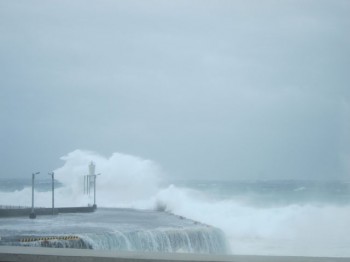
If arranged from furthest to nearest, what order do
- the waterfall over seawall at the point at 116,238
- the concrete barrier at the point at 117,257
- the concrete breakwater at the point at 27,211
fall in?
the concrete breakwater at the point at 27,211
the waterfall over seawall at the point at 116,238
the concrete barrier at the point at 117,257

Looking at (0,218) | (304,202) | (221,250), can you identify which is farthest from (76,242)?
(304,202)

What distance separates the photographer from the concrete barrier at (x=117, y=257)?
309 cm

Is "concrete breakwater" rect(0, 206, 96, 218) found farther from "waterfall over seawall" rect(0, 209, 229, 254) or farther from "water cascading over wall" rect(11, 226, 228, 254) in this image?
"water cascading over wall" rect(11, 226, 228, 254)

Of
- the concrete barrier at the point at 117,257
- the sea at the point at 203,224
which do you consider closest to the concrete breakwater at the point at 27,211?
the sea at the point at 203,224

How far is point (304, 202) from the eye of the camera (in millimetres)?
63125

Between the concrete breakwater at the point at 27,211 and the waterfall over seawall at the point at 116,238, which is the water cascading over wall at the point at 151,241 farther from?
the concrete breakwater at the point at 27,211

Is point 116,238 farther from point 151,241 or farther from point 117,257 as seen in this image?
point 117,257

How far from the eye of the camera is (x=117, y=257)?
3152 millimetres

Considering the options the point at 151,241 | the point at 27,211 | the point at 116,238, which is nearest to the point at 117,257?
the point at 116,238

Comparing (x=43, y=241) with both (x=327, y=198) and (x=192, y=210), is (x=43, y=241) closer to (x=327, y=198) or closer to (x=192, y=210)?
(x=192, y=210)

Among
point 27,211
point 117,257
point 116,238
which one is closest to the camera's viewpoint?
point 117,257

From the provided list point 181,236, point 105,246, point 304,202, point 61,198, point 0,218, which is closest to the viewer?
point 105,246

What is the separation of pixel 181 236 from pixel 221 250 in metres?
2.92

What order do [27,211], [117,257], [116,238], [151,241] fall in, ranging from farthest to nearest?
1. [27,211]
2. [151,241]
3. [116,238]
4. [117,257]
